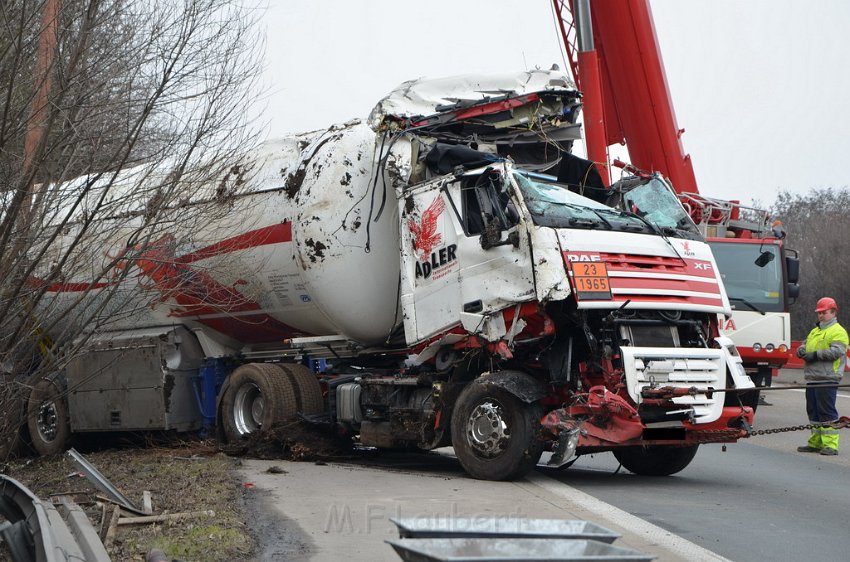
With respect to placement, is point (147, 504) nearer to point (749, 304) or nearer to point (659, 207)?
point (659, 207)

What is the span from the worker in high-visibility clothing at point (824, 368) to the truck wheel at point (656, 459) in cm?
278

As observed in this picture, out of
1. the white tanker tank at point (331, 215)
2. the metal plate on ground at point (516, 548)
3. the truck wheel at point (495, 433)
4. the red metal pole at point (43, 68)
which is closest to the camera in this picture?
the metal plate on ground at point (516, 548)

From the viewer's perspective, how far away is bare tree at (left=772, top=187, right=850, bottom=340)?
42.4 metres

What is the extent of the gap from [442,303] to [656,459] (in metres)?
2.59

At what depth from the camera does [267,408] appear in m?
12.1

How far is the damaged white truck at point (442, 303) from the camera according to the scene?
30.7 feet

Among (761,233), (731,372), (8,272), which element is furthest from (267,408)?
(761,233)

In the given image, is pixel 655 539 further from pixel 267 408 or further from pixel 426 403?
pixel 267 408

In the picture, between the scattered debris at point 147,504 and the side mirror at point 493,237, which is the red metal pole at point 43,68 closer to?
the scattered debris at point 147,504

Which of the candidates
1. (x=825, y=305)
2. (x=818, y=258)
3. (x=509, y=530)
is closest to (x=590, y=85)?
(x=825, y=305)

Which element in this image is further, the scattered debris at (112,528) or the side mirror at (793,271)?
the side mirror at (793,271)

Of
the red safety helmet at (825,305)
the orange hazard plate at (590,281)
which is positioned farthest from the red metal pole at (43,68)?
the red safety helmet at (825,305)

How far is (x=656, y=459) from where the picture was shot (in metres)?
10.6

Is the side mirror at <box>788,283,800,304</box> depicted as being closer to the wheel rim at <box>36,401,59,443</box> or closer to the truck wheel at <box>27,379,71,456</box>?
the truck wheel at <box>27,379,71,456</box>
